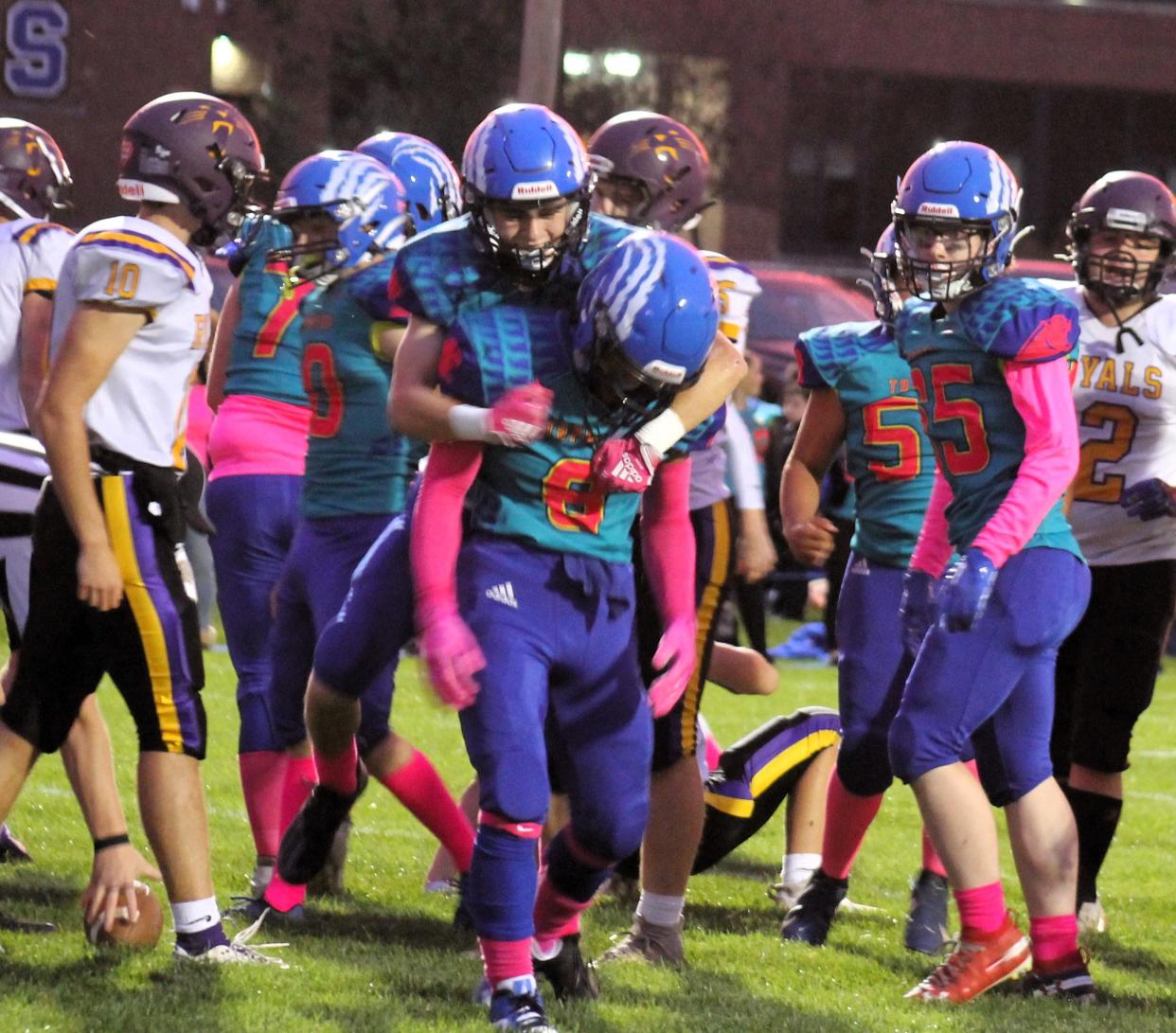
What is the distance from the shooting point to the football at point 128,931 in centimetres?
496

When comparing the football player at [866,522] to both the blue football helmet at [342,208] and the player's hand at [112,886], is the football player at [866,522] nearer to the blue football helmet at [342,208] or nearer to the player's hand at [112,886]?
the blue football helmet at [342,208]

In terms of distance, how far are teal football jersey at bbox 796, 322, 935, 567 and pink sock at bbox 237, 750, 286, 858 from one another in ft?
5.46

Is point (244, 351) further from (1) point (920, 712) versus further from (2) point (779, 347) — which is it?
(2) point (779, 347)

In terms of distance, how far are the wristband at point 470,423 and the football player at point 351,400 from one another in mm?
1005

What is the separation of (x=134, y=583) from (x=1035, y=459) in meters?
1.97

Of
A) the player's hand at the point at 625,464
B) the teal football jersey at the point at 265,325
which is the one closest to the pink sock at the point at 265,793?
the teal football jersey at the point at 265,325

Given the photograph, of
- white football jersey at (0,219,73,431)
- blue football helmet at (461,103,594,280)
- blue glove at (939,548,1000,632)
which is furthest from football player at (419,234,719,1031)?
white football jersey at (0,219,73,431)

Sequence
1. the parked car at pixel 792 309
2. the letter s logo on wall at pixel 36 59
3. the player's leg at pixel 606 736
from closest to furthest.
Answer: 1. the player's leg at pixel 606 736
2. the letter s logo on wall at pixel 36 59
3. the parked car at pixel 792 309

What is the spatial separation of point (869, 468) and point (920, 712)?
0.93 meters

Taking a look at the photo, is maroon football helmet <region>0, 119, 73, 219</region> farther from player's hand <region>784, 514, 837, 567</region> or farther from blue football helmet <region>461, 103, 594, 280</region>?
player's hand <region>784, 514, 837, 567</region>

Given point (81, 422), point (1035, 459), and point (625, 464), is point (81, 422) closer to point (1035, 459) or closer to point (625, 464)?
point (625, 464)

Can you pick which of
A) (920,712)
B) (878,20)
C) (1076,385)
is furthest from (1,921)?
(878,20)

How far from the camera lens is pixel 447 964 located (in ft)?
16.4

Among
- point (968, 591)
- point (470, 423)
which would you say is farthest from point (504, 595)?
point (968, 591)
